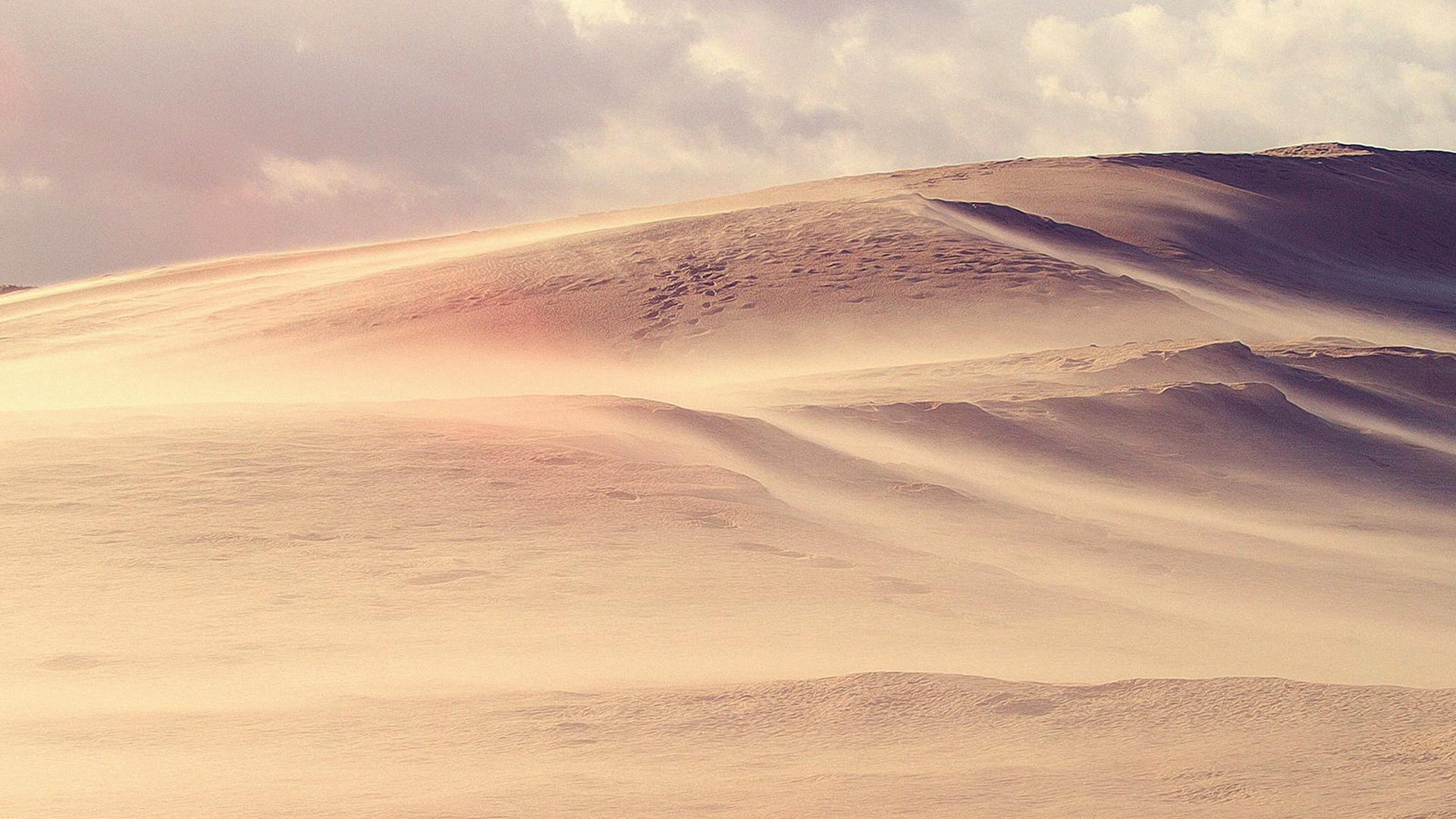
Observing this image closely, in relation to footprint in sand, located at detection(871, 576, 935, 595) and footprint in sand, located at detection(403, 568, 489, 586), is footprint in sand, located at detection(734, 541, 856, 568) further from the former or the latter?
footprint in sand, located at detection(403, 568, 489, 586)

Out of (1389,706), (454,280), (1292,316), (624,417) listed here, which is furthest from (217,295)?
(1389,706)

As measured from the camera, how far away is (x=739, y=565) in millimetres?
6246

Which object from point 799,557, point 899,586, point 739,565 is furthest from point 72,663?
point 899,586

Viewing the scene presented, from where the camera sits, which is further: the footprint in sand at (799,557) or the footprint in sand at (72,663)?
the footprint in sand at (799,557)

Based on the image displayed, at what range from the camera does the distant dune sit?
3.58m

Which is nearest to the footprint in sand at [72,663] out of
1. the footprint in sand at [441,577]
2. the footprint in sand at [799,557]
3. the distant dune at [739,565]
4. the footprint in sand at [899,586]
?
the distant dune at [739,565]

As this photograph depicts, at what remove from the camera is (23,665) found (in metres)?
4.58

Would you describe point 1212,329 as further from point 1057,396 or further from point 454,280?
point 454,280

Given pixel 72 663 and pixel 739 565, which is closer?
pixel 72 663

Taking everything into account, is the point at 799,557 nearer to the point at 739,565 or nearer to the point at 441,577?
the point at 739,565

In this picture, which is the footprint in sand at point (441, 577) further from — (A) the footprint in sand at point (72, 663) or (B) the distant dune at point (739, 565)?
(A) the footprint in sand at point (72, 663)

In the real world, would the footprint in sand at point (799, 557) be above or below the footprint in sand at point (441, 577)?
below

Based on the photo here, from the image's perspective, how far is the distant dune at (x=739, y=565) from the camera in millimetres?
3578

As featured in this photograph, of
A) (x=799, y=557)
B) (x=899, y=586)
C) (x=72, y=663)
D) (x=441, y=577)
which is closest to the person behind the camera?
(x=72, y=663)
